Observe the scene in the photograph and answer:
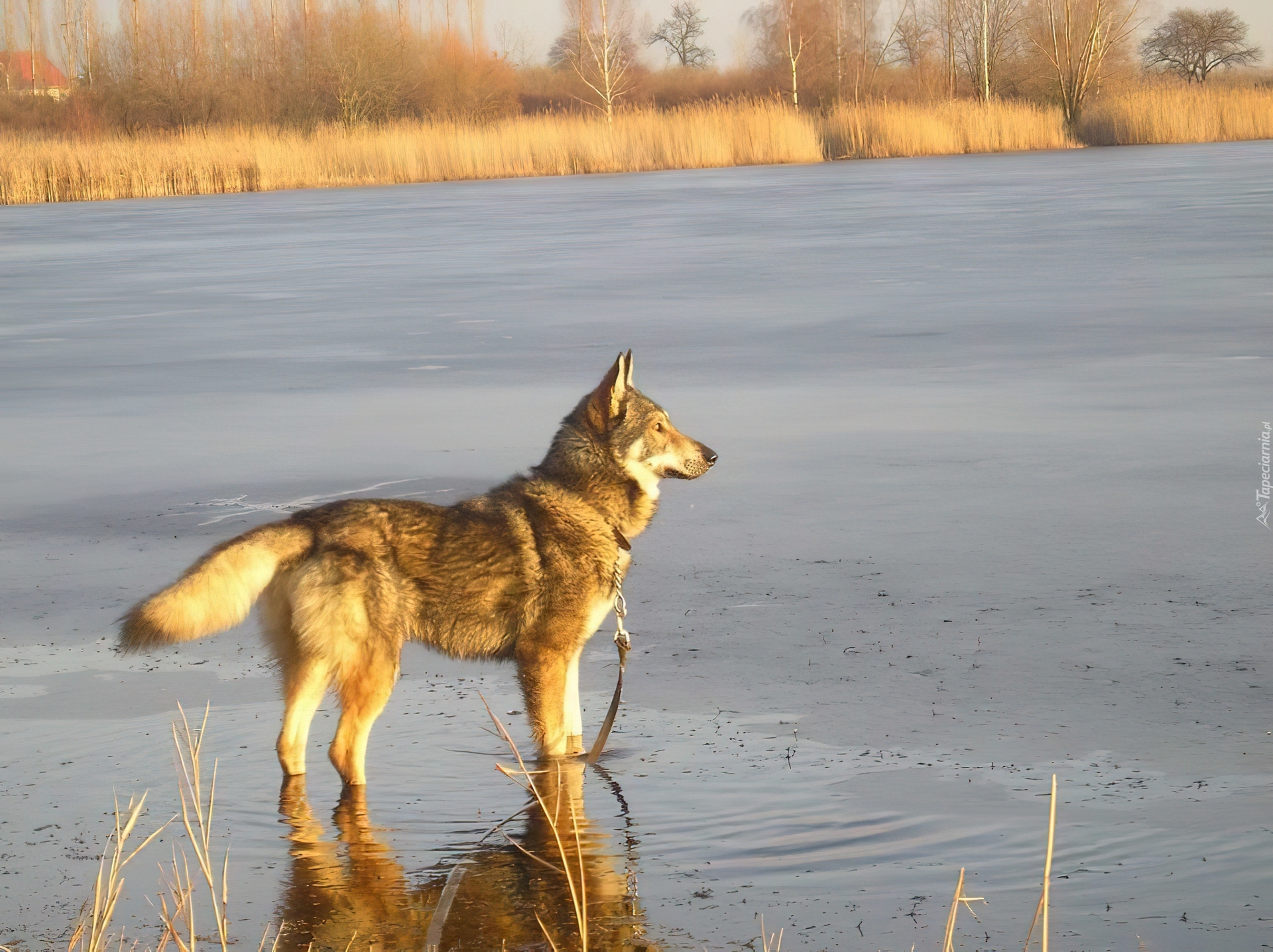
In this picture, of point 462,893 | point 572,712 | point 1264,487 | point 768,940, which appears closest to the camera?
point 768,940

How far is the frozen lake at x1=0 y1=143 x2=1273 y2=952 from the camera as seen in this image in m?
4.02

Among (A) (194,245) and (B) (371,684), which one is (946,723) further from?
(A) (194,245)

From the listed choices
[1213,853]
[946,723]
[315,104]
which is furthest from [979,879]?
[315,104]

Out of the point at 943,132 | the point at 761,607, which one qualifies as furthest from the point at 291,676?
the point at 943,132

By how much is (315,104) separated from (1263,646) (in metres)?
59.3

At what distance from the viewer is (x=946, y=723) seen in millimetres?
5086

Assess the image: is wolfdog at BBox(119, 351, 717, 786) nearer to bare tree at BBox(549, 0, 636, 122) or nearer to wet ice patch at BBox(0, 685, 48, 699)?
wet ice patch at BBox(0, 685, 48, 699)

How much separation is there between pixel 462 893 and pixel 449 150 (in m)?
39.1

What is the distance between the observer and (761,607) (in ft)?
20.9

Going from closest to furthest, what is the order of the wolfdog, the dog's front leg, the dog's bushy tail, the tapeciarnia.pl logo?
the dog's bushy tail, the wolfdog, the dog's front leg, the tapeciarnia.pl logo

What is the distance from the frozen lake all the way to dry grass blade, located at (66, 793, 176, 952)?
111mm

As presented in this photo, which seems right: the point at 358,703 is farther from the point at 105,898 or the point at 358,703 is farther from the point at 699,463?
the point at 699,463

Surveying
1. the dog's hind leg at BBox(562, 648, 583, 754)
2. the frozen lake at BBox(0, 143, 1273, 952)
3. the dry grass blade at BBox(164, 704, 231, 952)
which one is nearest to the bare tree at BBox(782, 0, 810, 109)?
the frozen lake at BBox(0, 143, 1273, 952)


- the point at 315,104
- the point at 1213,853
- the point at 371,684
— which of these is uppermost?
the point at 315,104
